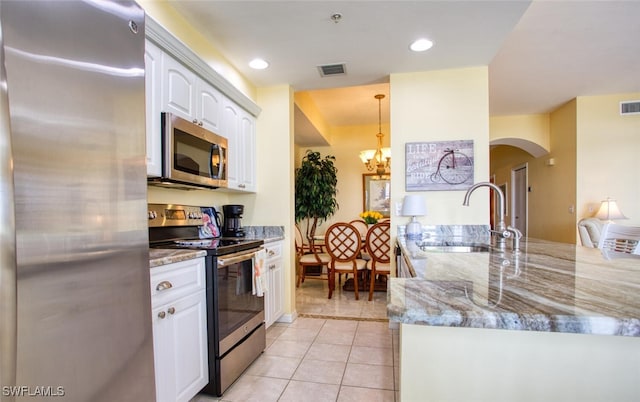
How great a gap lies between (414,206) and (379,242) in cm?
115

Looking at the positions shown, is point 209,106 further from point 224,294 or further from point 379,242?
point 379,242

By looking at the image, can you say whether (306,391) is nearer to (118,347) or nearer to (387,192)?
(118,347)

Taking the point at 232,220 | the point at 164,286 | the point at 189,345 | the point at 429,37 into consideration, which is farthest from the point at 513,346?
the point at 232,220

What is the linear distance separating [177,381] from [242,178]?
5.65 feet

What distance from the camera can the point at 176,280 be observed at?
1.58 meters

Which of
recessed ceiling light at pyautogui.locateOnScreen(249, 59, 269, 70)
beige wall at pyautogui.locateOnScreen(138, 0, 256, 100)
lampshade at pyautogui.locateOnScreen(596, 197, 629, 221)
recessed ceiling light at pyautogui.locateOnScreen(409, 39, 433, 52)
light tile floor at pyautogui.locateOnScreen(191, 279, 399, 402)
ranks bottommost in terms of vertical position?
light tile floor at pyautogui.locateOnScreen(191, 279, 399, 402)

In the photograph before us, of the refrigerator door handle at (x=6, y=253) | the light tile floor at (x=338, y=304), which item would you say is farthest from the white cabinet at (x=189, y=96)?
the light tile floor at (x=338, y=304)

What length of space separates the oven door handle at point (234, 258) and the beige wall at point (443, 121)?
1.46 metres

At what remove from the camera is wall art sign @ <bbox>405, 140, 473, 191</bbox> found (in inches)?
114

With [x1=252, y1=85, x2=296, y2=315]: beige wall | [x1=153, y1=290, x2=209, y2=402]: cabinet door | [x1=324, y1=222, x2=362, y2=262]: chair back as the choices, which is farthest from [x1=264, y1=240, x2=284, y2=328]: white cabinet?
[x1=324, y1=222, x2=362, y2=262]: chair back

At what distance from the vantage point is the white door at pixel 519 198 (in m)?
6.20

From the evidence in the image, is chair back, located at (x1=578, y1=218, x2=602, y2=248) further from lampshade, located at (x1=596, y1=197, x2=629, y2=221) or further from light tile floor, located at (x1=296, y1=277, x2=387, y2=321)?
light tile floor, located at (x1=296, y1=277, x2=387, y2=321)

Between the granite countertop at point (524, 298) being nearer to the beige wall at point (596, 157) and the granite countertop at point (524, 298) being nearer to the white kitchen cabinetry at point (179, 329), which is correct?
the white kitchen cabinetry at point (179, 329)

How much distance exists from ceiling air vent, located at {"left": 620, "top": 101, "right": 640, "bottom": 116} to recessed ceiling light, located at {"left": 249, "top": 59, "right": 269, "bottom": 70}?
180 inches
